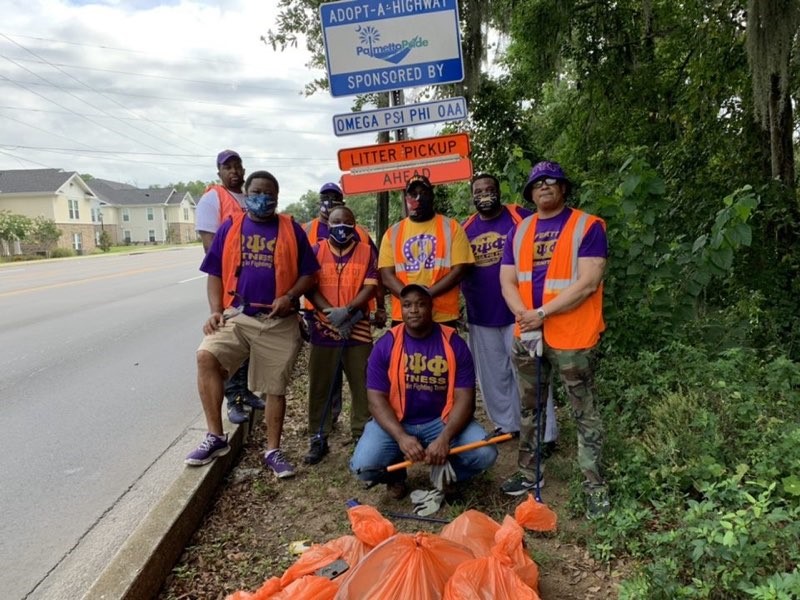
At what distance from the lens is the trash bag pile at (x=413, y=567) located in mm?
1939

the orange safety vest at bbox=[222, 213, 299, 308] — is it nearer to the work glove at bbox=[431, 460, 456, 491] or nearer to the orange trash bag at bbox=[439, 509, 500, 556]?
the work glove at bbox=[431, 460, 456, 491]

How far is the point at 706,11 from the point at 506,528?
697 cm

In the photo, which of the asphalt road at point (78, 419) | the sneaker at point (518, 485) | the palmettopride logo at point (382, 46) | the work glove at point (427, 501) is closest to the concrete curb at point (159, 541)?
the asphalt road at point (78, 419)

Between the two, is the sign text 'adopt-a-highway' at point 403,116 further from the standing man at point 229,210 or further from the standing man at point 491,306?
the standing man at point 229,210

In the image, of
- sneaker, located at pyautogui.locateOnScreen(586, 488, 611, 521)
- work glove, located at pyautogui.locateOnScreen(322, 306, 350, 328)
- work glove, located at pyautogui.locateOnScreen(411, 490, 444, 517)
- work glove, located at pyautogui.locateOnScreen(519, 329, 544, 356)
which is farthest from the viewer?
work glove, located at pyautogui.locateOnScreen(322, 306, 350, 328)

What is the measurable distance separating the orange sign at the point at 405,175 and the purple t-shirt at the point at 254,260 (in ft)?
2.58

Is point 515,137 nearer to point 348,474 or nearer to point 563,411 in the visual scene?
point 563,411

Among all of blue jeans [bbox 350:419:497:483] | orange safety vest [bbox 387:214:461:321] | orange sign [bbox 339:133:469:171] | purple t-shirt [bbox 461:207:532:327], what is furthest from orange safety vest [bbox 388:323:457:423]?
orange sign [bbox 339:133:469:171]

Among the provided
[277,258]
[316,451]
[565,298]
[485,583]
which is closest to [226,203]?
[277,258]

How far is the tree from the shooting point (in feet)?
125

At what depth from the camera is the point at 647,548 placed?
8.47 ft

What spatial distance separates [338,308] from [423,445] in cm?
117

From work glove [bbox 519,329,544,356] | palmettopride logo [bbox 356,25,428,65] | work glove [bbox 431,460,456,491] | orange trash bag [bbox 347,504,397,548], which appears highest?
palmettopride logo [bbox 356,25,428,65]

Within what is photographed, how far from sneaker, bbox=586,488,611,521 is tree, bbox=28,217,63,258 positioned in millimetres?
42245
